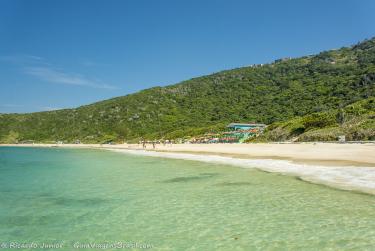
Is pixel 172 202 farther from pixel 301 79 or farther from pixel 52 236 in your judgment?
pixel 301 79

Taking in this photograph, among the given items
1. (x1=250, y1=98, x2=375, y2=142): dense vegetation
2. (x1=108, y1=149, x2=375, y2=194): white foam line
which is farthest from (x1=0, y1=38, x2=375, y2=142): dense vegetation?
(x1=108, y1=149, x2=375, y2=194): white foam line

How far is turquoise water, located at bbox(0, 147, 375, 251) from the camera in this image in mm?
9109

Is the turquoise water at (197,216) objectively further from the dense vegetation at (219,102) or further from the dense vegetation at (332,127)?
the dense vegetation at (219,102)

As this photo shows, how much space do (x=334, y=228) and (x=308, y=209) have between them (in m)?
2.38

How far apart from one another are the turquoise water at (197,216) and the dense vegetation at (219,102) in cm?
6531

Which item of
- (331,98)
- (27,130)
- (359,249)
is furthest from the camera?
(27,130)

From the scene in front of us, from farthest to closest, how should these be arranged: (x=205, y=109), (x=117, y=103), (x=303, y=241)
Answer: (x=117, y=103) < (x=205, y=109) < (x=303, y=241)

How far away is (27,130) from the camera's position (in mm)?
139250

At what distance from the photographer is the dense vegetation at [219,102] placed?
9100 centimetres

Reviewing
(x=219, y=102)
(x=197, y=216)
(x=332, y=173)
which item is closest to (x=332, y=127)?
(x=332, y=173)

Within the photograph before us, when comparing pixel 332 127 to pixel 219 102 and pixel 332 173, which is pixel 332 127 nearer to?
pixel 332 173

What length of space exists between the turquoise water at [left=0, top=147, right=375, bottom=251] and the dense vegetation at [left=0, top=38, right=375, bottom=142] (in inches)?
2571

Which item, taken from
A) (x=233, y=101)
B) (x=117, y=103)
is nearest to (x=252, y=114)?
(x=233, y=101)

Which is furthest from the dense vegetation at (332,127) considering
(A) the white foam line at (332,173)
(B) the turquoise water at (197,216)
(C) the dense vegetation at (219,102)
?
(B) the turquoise water at (197,216)
